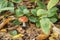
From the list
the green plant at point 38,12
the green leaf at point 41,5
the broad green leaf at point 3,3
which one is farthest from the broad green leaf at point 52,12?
the broad green leaf at point 3,3

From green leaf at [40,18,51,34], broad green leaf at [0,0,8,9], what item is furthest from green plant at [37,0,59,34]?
broad green leaf at [0,0,8,9]

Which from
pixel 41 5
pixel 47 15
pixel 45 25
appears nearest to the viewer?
pixel 45 25

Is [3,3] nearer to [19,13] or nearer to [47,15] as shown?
[19,13]

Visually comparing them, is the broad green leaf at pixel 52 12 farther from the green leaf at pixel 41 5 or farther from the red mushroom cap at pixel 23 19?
the red mushroom cap at pixel 23 19

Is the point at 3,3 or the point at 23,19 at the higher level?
the point at 3,3

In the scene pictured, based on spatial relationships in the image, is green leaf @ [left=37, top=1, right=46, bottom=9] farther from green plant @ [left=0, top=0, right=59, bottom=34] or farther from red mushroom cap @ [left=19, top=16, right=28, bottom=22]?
red mushroom cap @ [left=19, top=16, right=28, bottom=22]

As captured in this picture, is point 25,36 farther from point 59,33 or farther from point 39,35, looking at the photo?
point 59,33

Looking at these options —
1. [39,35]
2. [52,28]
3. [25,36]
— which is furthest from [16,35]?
[52,28]

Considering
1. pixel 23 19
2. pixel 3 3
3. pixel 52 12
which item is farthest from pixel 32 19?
pixel 3 3

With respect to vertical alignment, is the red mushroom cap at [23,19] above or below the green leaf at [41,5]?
below
